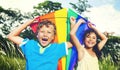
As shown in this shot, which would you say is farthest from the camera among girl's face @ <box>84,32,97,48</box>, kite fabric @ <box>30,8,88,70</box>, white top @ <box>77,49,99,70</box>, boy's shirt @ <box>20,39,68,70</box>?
girl's face @ <box>84,32,97,48</box>

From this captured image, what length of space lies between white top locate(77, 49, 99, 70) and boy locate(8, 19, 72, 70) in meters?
0.32

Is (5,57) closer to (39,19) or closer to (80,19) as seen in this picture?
(39,19)

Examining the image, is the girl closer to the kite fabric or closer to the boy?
the kite fabric

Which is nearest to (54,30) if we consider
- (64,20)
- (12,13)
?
(64,20)

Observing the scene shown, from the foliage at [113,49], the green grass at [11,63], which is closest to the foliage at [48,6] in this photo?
the foliage at [113,49]

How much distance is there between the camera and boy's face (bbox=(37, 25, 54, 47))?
15.9 ft

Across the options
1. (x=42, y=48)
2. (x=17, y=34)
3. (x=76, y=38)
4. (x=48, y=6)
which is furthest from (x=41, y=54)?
(x=48, y=6)

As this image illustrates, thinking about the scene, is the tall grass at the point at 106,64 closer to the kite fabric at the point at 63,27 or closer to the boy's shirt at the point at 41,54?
the kite fabric at the point at 63,27

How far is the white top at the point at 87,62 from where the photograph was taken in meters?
5.04

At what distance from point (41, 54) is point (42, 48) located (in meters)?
0.09

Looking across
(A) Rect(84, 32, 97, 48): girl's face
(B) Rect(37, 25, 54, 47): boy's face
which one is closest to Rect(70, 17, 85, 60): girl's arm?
(A) Rect(84, 32, 97, 48): girl's face

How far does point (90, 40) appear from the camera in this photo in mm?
5188

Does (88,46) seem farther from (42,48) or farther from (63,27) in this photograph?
(42,48)

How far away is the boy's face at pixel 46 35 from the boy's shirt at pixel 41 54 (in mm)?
61
